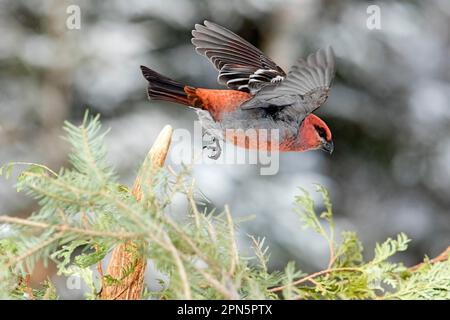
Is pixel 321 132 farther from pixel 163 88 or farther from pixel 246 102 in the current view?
pixel 163 88

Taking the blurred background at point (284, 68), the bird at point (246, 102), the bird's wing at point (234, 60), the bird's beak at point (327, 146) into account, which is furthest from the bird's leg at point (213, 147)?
the blurred background at point (284, 68)

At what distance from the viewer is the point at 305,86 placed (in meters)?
0.87

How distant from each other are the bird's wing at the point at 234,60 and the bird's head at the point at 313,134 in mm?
89

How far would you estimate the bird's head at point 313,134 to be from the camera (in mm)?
1068

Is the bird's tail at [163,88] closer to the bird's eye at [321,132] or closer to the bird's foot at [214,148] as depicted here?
the bird's foot at [214,148]

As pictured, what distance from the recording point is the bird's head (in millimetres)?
Result: 1068

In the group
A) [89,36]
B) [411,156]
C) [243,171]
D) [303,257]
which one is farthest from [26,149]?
[411,156]

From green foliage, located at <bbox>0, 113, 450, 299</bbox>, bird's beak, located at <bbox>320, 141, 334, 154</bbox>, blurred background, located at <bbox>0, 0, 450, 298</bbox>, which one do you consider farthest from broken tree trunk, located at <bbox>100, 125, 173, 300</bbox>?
blurred background, located at <bbox>0, 0, 450, 298</bbox>

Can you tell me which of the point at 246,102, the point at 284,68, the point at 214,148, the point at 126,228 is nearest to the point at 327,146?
the point at 246,102

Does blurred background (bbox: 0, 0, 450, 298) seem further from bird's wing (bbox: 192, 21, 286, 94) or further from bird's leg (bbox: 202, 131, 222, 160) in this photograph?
bird's leg (bbox: 202, 131, 222, 160)

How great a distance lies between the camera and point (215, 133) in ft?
3.41

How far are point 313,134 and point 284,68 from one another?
192 cm
